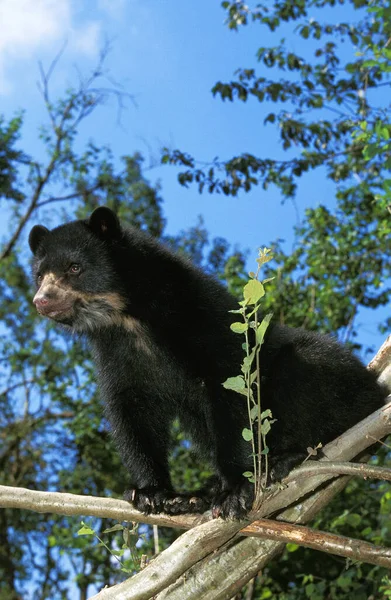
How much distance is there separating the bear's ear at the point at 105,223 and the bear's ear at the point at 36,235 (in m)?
0.31

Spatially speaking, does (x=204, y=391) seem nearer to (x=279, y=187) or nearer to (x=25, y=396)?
(x=279, y=187)

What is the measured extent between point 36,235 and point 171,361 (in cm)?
120

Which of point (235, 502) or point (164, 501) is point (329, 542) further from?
point (164, 501)

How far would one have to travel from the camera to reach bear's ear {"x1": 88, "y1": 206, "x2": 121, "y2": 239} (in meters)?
4.15

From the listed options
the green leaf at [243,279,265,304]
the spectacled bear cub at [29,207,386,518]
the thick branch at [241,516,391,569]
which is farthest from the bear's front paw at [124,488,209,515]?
the green leaf at [243,279,265,304]

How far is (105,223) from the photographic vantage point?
13.6 ft

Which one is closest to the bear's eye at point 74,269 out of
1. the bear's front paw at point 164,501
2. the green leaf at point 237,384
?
the bear's front paw at point 164,501

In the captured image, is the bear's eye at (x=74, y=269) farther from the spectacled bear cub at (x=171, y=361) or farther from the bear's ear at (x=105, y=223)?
the bear's ear at (x=105, y=223)

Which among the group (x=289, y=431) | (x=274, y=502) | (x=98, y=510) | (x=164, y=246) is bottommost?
(x=98, y=510)

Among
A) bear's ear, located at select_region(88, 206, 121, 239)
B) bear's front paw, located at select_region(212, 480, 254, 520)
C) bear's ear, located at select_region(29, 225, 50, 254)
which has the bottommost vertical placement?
bear's front paw, located at select_region(212, 480, 254, 520)

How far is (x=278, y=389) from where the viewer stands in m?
3.62

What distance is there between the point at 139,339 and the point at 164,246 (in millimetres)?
571

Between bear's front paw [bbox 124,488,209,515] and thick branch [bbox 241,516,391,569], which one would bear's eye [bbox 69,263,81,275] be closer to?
bear's front paw [bbox 124,488,209,515]

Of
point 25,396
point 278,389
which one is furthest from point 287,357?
point 25,396
